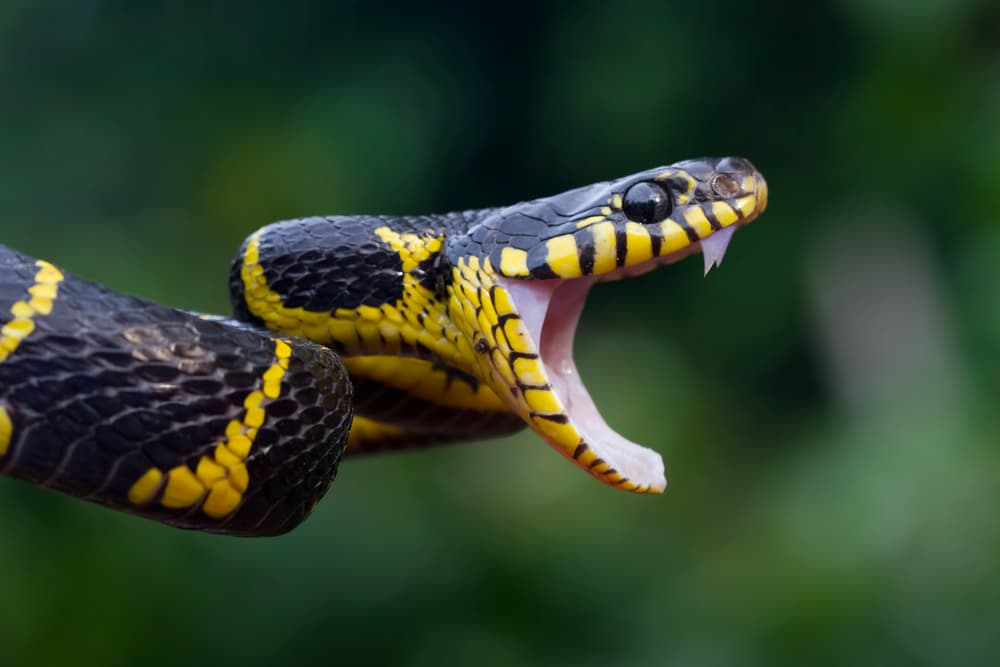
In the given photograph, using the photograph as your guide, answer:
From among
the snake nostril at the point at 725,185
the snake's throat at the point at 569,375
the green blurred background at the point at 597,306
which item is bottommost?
the green blurred background at the point at 597,306

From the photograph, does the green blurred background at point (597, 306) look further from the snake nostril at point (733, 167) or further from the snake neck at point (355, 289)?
the snake nostril at point (733, 167)

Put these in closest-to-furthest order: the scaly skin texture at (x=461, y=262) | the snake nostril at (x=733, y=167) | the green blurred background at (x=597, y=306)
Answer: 1. the scaly skin texture at (x=461, y=262)
2. the snake nostril at (x=733, y=167)
3. the green blurred background at (x=597, y=306)

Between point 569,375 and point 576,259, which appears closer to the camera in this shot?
point 576,259

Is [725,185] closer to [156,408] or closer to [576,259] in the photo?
[576,259]

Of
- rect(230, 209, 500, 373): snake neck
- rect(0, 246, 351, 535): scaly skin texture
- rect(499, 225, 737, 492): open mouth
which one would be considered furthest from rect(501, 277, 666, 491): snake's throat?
rect(0, 246, 351, 535): scaly skin texture

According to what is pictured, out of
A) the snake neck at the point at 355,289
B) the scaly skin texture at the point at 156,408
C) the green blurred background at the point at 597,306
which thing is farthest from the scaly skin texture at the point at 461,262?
the green blurred background at the point at 597,306

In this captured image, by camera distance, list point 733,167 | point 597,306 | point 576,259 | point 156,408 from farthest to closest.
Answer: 1. point 597,306
2. point 733,167
3. point 576,259
4. point 156,408

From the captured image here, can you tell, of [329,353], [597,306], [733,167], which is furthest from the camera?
[597,306]

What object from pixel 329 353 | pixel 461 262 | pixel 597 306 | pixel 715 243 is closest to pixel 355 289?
pixel 461 262
